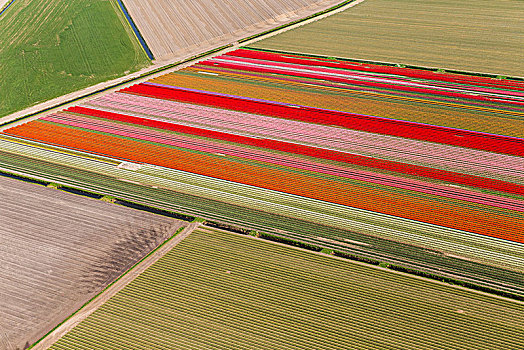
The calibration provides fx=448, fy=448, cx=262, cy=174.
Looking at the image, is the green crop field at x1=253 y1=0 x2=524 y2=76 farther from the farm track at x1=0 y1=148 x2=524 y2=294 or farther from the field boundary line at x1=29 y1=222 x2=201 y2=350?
the field boundary line at x1=29 y1=222 x2=201 y2=350

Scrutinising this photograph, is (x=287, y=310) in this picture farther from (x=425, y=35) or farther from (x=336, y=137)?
(x=425, y=35)

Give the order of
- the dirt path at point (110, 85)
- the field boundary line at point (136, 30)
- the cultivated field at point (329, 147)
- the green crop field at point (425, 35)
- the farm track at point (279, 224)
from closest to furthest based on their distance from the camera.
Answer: the farm track at point (279, 224), the cultivated field at point (329, 147), the dirt path at point (110, 85), the green crop field at point (425, 35), the field boundary line at point (136, 30)

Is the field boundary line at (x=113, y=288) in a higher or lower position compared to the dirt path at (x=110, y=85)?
lower

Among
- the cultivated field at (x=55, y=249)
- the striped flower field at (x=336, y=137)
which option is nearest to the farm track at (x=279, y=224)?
the striped flower field at (x=336, y=137)

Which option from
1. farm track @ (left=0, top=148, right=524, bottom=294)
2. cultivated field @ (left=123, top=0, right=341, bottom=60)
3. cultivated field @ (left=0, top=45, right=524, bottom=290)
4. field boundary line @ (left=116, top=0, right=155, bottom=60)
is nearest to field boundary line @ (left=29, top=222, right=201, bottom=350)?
farm track @ (left=0, top=148, right=524, bottom=294)

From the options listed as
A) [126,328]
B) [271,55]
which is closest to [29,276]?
[126,328]

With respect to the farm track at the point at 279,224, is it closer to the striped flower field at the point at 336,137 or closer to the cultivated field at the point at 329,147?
the cultivated field at the point at 329,147

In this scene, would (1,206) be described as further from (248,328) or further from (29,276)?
(248,328)
